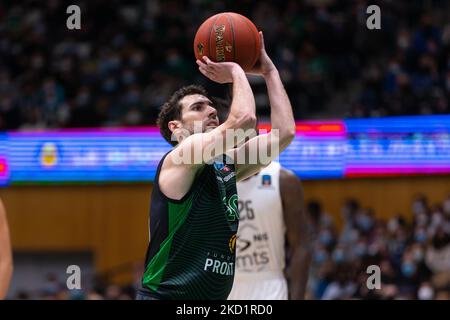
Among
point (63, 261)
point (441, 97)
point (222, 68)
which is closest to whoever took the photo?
point (222, 68)

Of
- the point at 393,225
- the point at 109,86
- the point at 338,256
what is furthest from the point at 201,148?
the point at 109,86

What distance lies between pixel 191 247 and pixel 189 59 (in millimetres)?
11831

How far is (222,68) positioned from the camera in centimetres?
500

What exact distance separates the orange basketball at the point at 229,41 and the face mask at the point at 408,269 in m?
6.40

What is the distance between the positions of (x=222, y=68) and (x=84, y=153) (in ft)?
32.4

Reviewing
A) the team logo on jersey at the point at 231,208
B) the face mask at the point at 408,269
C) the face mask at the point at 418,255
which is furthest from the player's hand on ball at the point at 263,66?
the face mask at the point at 418,255

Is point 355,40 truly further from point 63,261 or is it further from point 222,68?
point 222,68

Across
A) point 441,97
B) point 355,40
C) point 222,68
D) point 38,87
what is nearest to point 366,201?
point 441,97

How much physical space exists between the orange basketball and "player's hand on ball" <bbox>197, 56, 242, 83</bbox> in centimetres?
9

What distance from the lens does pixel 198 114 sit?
200 inches

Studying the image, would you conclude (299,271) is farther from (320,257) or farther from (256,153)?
(320,257)

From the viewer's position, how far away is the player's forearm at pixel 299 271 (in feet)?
22.2

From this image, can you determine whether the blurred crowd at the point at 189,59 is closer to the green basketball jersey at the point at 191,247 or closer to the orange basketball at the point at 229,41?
the orange basketball at the point at 229,41
